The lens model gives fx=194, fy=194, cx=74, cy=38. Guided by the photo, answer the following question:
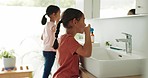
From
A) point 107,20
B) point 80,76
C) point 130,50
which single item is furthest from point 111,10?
point 80,76

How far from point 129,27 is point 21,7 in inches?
73.6

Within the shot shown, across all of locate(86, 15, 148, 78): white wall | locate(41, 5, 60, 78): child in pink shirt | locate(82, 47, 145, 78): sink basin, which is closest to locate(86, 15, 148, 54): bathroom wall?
locate(86, 15, 148, 78): white wall

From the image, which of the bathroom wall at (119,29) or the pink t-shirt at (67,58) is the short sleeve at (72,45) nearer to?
the pink t-shirt at (67,58)

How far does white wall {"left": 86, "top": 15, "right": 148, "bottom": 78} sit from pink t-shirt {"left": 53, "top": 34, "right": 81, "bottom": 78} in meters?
0.46

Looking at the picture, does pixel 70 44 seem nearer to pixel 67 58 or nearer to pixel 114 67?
pixel 67 58

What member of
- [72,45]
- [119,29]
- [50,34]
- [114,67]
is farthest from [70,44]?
[50,34]

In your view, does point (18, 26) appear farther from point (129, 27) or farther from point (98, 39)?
point (129, 27)

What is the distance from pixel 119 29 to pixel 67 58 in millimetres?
737

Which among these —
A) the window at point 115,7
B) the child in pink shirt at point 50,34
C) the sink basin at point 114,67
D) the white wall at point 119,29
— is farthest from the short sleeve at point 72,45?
the child in pink shirt at point 50,34

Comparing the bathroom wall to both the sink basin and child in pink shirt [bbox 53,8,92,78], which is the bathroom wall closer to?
the sink basin

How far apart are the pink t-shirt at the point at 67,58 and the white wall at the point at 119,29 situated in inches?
18.2

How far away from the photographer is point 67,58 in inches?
54.2

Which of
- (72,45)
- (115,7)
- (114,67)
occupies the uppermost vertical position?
(115,7)

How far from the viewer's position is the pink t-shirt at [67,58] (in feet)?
4.41
